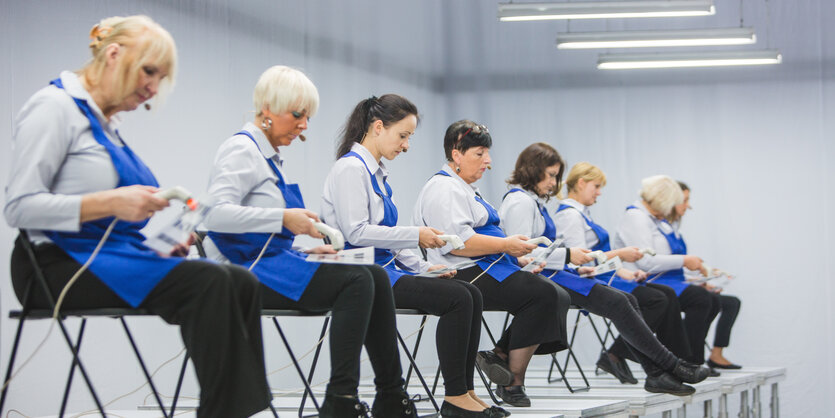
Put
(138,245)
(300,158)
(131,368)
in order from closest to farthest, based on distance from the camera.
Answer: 1. (138,245)
2. (131,368)
3. (300,158)

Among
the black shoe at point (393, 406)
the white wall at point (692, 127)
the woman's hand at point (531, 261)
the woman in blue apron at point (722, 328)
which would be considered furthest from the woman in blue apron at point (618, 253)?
the black shoe at point (393, 406)

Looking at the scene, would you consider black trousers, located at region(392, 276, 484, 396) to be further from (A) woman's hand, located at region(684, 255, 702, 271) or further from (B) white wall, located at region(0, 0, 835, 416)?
(B) white wall, located at region(0, 0, 835, 416)

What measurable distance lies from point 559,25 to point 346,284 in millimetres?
5568

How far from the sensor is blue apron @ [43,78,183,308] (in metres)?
1.63

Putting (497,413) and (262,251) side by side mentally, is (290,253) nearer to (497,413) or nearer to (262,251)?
(262,251)

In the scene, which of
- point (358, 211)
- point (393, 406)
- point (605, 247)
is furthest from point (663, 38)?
point (393, 406)

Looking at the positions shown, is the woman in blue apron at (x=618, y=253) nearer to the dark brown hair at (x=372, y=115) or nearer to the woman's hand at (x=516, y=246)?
the woman's hand at (x=516, y=246)

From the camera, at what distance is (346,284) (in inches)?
81.8


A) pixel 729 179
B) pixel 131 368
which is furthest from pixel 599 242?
pixel 729 179

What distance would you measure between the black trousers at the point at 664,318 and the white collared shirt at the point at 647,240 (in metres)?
0.33

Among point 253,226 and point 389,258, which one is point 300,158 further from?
point 253,226

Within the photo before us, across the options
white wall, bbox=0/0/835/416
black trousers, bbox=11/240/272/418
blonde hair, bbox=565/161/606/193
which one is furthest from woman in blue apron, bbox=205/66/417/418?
white wall, bbox=0/0/835/416

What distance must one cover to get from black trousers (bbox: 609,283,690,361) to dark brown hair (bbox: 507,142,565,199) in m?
0.90

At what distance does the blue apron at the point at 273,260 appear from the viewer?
2.11 metres
